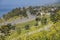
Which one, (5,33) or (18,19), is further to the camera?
(18,19)

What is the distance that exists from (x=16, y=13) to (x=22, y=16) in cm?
Result: 252

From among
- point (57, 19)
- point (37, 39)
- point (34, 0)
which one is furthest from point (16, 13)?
point (34, 0)

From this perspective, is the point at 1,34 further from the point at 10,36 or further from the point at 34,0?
the point at 34,0

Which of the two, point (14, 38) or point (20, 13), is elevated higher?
point (14, 38)

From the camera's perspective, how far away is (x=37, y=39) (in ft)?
68.6

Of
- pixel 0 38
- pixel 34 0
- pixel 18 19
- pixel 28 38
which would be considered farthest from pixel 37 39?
pixel 34 0

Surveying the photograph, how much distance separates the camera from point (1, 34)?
27000mm

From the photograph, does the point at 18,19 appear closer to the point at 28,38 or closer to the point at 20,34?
the point at 20,34

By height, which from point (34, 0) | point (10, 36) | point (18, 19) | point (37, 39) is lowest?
point (34, 0)

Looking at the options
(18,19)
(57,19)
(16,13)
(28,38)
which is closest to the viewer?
(28,38)

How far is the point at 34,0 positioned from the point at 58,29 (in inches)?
2784

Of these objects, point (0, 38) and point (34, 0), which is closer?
point (0, 38)

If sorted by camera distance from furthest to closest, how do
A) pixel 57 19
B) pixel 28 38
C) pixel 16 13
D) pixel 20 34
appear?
1. pixel 16 13
2. pixel 57 19
3. pixel 20 34
4. pixel 28 38

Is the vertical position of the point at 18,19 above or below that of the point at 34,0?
above
